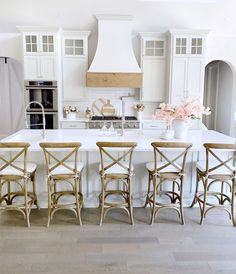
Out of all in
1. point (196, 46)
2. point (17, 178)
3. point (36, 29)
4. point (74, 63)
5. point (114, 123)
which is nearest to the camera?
point (17, 178)

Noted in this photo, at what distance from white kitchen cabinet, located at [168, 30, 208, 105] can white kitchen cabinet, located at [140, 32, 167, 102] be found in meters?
0.30

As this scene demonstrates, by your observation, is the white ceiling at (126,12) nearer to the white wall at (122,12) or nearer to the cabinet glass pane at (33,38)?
the white wall at (122,12)

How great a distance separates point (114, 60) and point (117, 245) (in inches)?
163

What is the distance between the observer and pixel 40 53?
19.4ft

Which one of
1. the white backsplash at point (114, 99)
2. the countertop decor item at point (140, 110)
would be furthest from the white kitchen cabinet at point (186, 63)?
the white backsplash at point (114, 99)

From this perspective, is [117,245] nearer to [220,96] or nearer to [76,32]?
[76,32]

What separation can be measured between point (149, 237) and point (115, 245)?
0.39m

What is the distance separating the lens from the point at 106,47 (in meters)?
6.07

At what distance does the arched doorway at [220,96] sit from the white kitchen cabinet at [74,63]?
3.39 m

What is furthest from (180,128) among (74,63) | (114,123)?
(74,63)

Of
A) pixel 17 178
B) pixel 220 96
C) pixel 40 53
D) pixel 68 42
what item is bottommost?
pixel 17 178

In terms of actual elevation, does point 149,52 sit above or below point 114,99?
above

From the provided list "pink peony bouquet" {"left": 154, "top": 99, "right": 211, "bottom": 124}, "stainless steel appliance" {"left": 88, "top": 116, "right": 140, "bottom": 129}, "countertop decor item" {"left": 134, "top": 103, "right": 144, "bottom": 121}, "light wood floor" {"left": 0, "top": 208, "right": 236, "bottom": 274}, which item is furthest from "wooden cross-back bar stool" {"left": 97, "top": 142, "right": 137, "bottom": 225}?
"countertop decor item" {"left": 134, "top": 103, "right": 144, "bottom": 121}

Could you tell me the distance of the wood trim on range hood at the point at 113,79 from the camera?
601 centimetres
